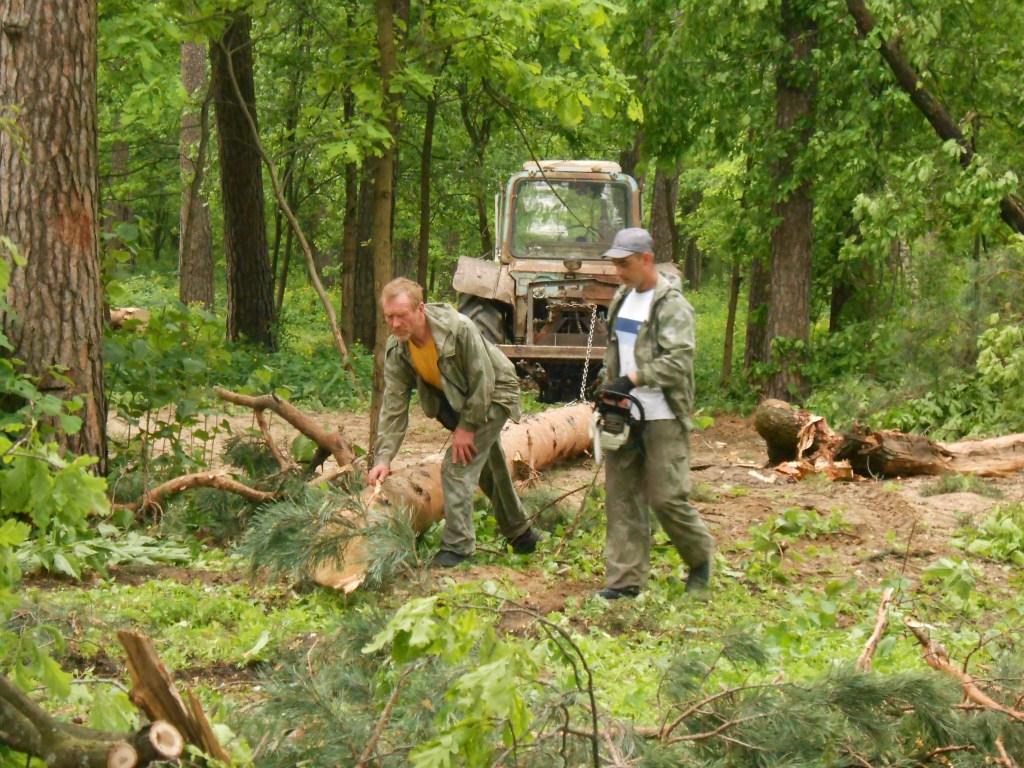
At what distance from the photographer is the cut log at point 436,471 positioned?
619 centimetres

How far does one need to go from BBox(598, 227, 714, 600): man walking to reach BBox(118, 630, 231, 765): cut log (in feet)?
12.3

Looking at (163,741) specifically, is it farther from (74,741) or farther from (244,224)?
(244,224)

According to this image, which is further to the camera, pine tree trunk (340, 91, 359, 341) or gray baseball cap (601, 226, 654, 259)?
pine tree trunk (340, 91, 359, 341)

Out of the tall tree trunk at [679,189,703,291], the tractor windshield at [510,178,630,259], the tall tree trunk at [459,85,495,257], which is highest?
the tall tree trunk at [459,85,495,257]

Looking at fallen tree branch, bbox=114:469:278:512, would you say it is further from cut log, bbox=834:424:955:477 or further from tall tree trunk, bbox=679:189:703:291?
tall tree trunk, bbox=679:189:703:291

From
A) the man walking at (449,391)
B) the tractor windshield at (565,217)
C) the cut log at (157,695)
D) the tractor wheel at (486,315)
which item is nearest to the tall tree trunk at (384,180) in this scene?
the man walking at (449,391)

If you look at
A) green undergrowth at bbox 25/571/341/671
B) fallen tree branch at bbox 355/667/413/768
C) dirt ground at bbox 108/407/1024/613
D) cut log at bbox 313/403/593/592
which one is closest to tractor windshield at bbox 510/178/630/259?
dirt ground at bbox 108/407/1024/613

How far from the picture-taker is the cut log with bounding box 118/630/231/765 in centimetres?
290

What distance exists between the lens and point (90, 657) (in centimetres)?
536

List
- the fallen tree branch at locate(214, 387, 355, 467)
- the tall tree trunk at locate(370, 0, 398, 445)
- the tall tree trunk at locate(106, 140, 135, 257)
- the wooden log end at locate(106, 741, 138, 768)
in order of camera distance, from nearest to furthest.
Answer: the wooden log end at locate(106, 741, 138, 768) → the tall tree trunk at locate(370, 0, 398, 445) → the fallen tree branch at locate(214, 387, 355, 467) → the tall tree trunk at locate(106, 140, 135, 257)

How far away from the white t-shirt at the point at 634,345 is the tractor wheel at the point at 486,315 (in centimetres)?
783

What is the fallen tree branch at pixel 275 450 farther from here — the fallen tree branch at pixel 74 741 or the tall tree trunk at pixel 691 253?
the tall tree trunk at pixel 691 253

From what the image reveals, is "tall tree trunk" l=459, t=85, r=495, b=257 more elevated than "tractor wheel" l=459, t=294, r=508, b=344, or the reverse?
"tall tree trunk" l=459, t=85, r=495, b=257

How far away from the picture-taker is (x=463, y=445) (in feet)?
23.0
